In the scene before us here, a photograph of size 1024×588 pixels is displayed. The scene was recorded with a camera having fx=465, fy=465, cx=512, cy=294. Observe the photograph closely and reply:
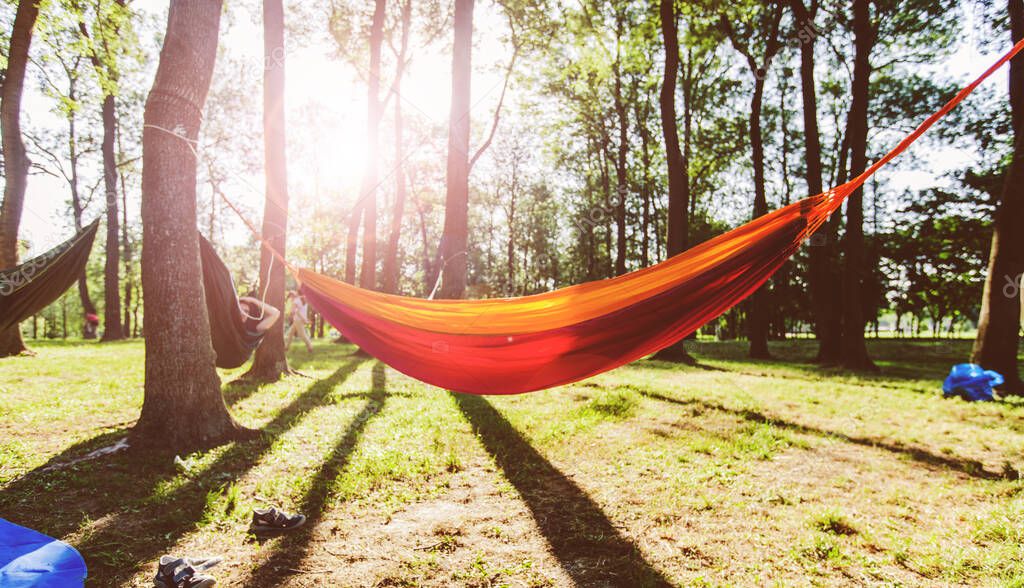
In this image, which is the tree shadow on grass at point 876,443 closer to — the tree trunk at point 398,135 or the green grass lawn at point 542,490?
the green grass lawn at point 542,490

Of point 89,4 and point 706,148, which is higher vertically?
point 706,148

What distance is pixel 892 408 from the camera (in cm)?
496

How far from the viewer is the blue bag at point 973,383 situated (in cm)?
518

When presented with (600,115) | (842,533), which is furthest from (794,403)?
(600,115)

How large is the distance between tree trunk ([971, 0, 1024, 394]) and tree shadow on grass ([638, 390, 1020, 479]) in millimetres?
3093

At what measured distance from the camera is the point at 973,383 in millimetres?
5246

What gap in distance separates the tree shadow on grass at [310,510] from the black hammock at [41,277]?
2835 millimetres

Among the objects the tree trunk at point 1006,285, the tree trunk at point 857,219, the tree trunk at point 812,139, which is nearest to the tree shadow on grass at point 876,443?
the tree trunk at point 1006,285

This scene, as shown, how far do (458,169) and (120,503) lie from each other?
14.2 ft

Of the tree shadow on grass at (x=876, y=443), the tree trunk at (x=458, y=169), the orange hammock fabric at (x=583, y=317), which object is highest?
the tree trunk at (x=458, y=169)

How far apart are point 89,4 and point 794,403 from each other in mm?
10935

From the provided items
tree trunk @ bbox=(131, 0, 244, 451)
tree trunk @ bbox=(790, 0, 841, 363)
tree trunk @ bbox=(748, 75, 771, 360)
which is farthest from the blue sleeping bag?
tree trunk @ bbox=(748, 75, 771, 360)

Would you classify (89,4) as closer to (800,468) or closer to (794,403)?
(800,468)

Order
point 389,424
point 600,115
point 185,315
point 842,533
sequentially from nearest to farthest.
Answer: point 842,533, point 185,315, point 389,424, point 600,115
